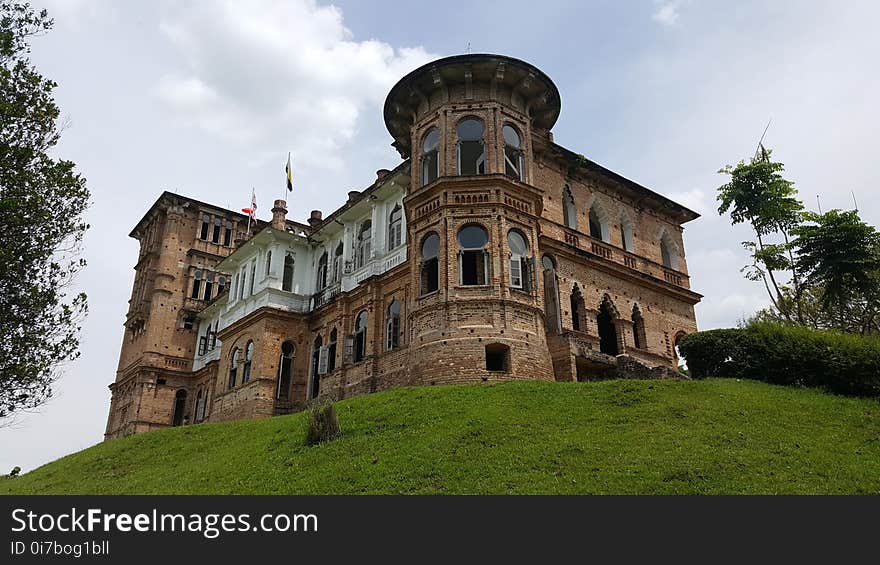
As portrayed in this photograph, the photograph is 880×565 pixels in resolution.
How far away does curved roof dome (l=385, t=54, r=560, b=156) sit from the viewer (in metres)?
25.4

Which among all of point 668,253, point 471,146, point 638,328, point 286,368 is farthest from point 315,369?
point 668,253

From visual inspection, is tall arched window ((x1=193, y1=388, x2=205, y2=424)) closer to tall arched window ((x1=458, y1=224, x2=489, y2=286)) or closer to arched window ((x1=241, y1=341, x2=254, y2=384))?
arched window ((x1=241, y1=341, x2=254, y2=384))

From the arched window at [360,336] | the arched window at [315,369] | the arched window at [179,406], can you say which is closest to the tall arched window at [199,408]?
the arched window at [179,406]

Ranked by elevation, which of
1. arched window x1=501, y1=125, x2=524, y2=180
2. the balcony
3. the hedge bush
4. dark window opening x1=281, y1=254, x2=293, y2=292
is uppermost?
arched window x1=501, y1=125, x2=524, y2=180

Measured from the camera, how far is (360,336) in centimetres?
2956

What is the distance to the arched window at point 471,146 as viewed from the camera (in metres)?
25.5

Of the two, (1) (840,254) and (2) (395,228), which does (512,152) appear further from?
(1) (840,254)

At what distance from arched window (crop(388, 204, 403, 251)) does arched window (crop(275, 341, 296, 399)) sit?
7648mm

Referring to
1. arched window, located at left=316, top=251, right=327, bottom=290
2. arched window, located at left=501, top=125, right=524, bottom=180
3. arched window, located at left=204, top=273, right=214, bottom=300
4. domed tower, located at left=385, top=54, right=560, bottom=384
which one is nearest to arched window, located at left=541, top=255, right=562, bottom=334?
domed tower, located at left=385, top=54, right=560, bottom=384

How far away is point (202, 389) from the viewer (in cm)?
4244

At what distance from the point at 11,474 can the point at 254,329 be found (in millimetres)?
11398

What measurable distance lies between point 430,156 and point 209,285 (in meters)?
26.4

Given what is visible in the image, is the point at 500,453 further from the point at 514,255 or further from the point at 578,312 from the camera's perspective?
the point at 578,312

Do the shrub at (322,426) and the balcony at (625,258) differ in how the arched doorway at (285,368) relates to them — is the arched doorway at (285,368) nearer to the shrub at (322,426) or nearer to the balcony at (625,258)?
the balcony at (625,258)
